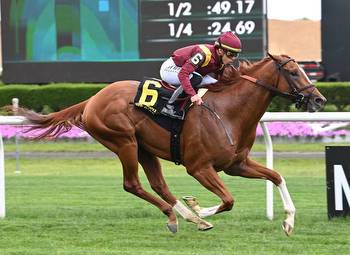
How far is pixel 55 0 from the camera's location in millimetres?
18203

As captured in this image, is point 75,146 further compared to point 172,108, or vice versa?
point 75,146

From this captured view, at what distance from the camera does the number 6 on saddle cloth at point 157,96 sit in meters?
7.11

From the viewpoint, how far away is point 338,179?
24.9ft

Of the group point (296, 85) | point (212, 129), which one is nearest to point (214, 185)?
point (212, 129)

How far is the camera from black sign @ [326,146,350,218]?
758 cm

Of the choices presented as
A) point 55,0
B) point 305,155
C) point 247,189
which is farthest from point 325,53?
point 247,189

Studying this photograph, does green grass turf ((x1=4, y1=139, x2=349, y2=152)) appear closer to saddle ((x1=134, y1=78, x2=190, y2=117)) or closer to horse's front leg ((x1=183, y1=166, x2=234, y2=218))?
saddle ((x1=134, y1=78, x2=190, y2=117))

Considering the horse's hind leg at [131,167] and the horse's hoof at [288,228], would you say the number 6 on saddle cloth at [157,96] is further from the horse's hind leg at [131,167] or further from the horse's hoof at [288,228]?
the horse's hoof at [288,228]

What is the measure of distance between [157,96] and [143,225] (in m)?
1.17

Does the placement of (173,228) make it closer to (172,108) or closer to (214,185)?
(214,185)

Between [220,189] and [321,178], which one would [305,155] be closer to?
[321,178]

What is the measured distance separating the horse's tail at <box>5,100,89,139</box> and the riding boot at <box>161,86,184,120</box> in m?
1.01

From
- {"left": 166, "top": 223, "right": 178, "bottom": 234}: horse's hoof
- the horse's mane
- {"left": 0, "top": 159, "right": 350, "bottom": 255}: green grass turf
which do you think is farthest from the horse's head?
{"left": 166, "top": 223, "right": 178, "bottom": 234}: horse's hoof

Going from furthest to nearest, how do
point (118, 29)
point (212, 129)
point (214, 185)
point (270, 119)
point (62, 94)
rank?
point (62, 94), point (118, 29), point (270, 119), point (212, 129), point (214, 185)
